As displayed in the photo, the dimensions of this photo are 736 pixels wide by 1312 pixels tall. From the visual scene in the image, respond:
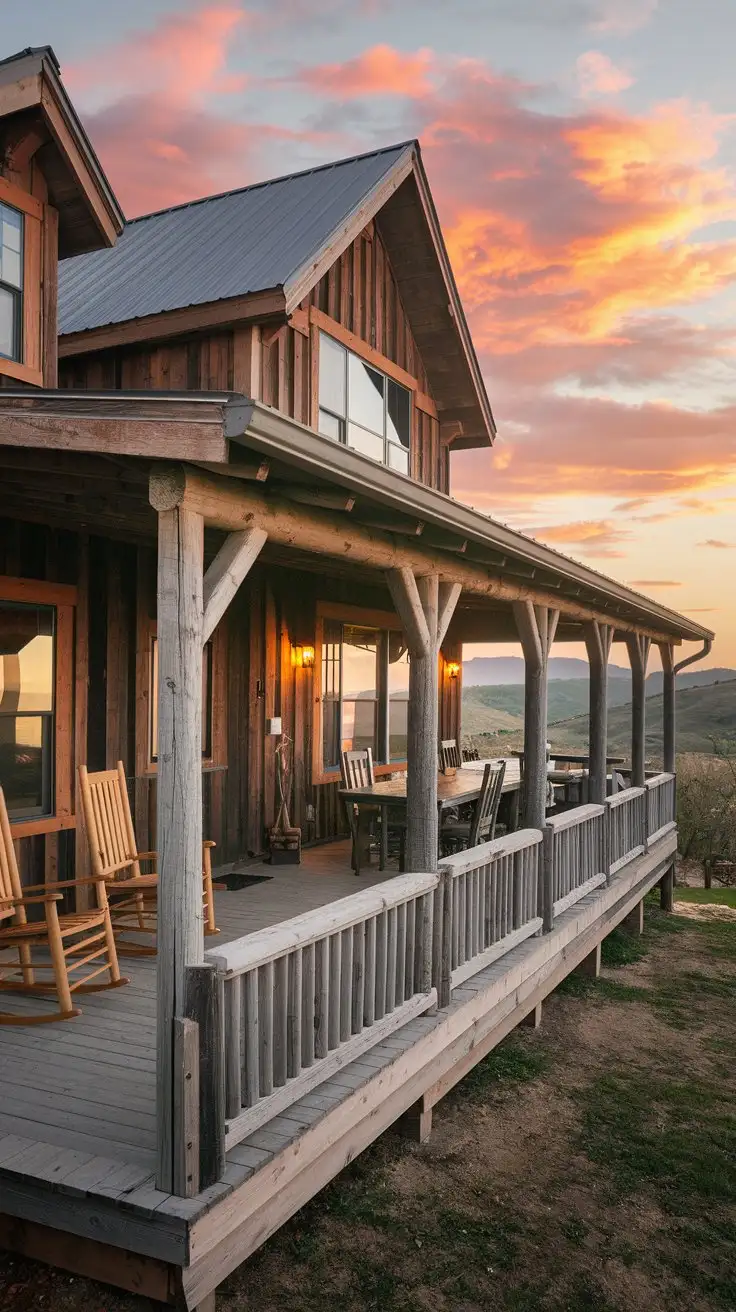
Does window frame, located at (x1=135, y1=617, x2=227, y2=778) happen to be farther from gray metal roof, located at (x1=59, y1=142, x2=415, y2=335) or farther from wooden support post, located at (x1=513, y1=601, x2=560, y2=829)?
gray metal roof, located at (x1=59, y1=142, x2=415, y2=335)

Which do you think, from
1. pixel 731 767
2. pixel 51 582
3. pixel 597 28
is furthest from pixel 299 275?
pixel 731 767

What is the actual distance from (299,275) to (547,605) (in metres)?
3.30

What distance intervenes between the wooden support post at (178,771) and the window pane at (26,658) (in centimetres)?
282

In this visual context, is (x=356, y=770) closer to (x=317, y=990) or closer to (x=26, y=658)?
(x=26, y=658)

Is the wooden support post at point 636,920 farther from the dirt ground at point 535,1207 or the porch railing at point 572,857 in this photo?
the dirt ground at point 535,1207

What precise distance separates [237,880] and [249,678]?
1.74m

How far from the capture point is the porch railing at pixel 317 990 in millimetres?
3129

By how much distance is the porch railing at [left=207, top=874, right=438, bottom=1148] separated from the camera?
A: 3.13 metres

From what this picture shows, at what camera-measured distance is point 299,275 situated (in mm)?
6844

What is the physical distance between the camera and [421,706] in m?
5.11

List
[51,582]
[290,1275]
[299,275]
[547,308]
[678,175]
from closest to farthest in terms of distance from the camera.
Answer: [290,1275] → [51,582] → [299,275] → [678,175] → [547,308]

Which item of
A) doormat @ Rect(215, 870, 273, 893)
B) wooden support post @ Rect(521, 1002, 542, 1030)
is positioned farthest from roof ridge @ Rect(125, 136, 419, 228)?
wooden support post @ Rect(521, 1002, 542, 1030)

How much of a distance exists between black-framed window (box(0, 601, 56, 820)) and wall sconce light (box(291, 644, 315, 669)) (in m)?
3.11

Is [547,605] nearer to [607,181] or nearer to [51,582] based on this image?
[51,582]
